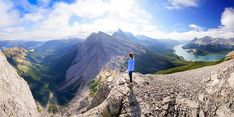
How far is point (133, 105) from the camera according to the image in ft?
104

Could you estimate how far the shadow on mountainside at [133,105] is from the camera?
30550 millimetres

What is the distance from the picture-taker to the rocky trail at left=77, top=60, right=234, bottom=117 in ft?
87.2

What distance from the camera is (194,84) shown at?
1282 inches

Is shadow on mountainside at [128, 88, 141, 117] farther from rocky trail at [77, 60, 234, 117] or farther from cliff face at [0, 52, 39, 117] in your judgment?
cliff face at [0, 52, 39, 117]

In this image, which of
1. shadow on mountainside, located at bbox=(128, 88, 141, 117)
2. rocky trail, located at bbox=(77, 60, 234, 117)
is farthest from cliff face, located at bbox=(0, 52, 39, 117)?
shadow on mountainside, located at bbox=(128, 88, 141, 117)

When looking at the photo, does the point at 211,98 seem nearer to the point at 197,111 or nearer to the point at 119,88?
the point at 197,111

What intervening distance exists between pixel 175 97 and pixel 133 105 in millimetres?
5301

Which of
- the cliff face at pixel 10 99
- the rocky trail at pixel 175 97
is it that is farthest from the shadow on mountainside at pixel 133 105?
the cliff face at pixel 10 99

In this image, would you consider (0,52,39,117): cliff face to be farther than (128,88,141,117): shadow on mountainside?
No

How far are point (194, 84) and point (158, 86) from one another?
4.69 meters

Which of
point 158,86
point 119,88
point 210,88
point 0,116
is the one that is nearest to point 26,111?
point 0,116

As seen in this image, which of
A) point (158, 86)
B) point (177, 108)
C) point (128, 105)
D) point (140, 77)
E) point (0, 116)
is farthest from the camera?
point (140, 77)

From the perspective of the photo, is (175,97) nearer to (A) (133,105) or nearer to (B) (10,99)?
(A) (133,105)

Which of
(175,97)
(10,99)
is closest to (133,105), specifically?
(175,97)
